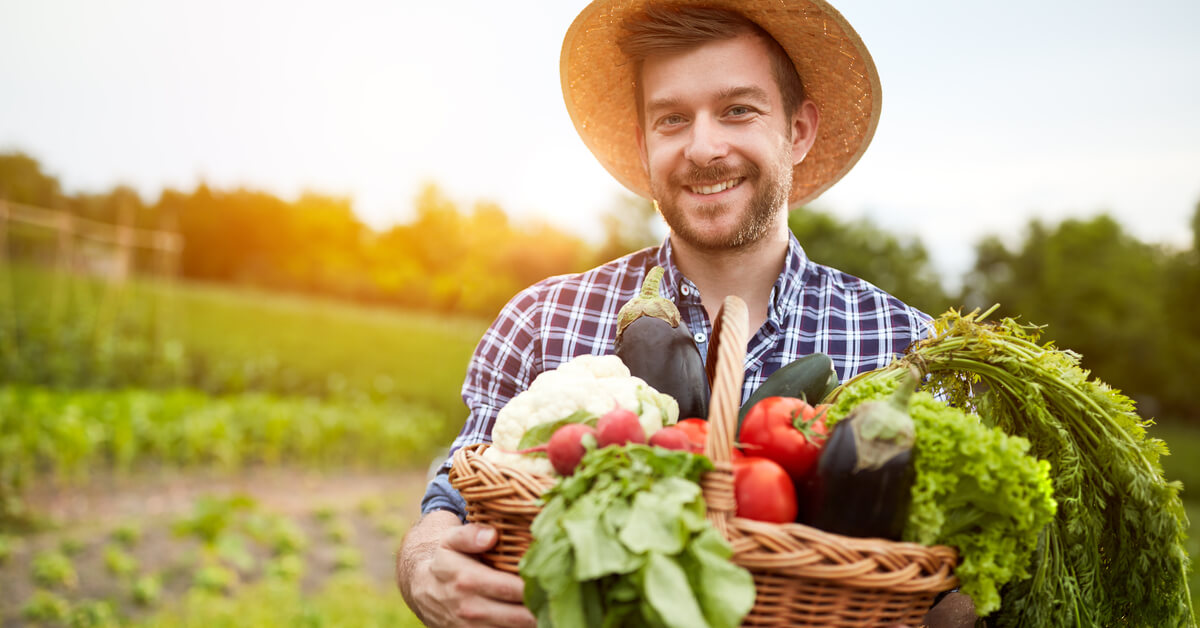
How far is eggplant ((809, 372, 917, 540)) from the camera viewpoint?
135 centimetres

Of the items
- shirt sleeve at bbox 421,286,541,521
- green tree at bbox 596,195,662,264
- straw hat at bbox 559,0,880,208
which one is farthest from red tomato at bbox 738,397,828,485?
green tree at bbox 596,195,662,264

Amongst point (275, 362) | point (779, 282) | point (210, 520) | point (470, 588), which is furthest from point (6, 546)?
point (275, 362)

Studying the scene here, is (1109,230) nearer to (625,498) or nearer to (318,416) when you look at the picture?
(318,416)

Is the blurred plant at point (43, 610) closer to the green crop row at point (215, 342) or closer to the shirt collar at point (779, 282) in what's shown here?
the shirt collar at point (779, 282)

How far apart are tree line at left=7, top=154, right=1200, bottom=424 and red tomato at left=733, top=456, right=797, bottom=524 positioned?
14.5 meters

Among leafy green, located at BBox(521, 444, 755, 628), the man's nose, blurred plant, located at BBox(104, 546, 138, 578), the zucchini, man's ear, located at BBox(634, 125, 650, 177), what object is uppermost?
man's ear, located at BBox(634, 125, 650, 177)

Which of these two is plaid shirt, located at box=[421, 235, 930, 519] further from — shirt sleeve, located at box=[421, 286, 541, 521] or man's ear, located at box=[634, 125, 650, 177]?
man's ear, located at box=[634, 125, 650, 177]

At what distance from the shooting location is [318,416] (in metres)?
A: 9.09

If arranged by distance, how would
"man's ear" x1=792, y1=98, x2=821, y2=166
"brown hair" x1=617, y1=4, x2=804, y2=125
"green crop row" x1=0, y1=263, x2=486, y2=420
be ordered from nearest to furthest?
"brown hair" x1=617, y1=4, x2=804, y2=125
"man's ear" x1=792, y1=98, x2=821, y2=166
"green crop row" x1=0, y1=263, x2=486, y2=420

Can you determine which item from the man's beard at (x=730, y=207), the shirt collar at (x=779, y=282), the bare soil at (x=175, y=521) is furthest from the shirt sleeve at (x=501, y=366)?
the bare soil at (x=175, y=521)

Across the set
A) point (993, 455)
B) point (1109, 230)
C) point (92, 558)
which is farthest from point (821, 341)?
point (1109, 230)

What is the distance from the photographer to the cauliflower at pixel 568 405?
1533 mm

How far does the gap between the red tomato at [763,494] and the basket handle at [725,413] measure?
0.05 meters

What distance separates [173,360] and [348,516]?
165 inches
